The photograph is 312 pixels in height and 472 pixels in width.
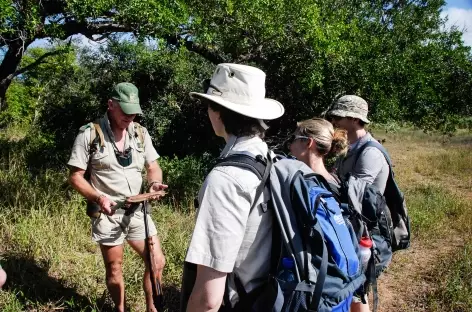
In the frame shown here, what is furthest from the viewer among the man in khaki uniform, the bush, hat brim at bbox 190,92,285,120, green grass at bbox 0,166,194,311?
the bush

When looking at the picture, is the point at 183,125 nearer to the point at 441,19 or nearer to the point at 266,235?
the point at 266,235

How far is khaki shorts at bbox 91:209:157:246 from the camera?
10.1 feet

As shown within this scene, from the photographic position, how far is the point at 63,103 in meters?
9.73

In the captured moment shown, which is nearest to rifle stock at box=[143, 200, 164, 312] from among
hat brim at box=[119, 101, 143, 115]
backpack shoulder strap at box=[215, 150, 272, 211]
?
hat brim at box=[119, 101, 143, 115]

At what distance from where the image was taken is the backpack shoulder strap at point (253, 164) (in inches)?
62.2

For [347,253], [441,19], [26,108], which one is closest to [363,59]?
[347,253]

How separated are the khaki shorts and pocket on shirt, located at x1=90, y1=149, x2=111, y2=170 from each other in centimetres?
35

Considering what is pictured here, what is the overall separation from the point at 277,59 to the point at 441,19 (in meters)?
9.03

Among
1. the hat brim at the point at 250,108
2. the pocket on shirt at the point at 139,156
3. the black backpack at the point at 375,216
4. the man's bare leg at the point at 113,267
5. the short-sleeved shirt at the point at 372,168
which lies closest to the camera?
the hat brim at the point at 250,108

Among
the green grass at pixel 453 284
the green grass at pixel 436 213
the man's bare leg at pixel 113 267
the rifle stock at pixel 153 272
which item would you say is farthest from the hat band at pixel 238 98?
the green grass at pixel 436 213

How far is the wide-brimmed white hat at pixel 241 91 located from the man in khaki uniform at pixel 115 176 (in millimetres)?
1407

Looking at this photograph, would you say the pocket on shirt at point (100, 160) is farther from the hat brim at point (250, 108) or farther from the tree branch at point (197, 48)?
the tree branch at point (197, 48)

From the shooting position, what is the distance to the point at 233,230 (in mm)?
1503

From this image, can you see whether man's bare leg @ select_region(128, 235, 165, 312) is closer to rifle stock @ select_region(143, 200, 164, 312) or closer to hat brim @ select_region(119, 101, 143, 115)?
rifle stock @ select_region(143, 200, 164, 312)
